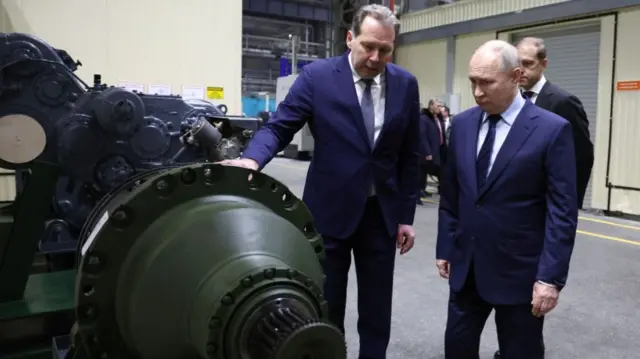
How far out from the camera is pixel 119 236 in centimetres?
87

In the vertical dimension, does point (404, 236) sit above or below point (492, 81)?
below

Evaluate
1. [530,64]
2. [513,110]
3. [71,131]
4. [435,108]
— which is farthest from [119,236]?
[435,108]

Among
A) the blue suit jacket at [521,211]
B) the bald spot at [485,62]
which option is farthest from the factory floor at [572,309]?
the bald spot at [485,62]

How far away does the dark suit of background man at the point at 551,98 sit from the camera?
2705 millimetres

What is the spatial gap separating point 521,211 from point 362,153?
1.90 ft

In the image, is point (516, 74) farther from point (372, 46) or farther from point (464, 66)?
point (464, 66)

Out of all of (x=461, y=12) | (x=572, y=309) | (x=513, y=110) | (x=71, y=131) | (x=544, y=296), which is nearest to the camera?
(x=544, y=296)

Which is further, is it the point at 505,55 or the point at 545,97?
the point at 545,97

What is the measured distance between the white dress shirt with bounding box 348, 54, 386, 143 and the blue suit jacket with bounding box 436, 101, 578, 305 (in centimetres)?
34

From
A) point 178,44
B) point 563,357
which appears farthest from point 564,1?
point 563,357

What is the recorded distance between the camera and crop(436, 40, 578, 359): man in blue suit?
5.46 feet

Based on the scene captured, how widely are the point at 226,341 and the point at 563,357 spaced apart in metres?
2.46

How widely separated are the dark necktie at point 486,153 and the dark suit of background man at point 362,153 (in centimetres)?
35

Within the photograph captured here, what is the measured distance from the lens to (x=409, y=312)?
329 cm
